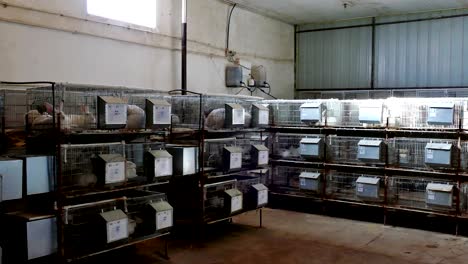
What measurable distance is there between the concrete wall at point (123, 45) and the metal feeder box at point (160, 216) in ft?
5.80

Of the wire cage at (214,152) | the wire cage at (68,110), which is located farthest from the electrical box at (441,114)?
the wire cage at (68,110)

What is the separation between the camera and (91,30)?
5090 mm

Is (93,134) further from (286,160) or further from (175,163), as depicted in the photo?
(286,160)

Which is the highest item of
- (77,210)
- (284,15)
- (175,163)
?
(284,15)

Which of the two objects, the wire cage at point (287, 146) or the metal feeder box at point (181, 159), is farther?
the wire cage at point (287, 146)

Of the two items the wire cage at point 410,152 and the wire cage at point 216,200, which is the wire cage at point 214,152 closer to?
the wire cage at point 216,200

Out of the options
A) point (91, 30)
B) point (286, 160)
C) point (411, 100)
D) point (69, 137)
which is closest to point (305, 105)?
point (286, 160)

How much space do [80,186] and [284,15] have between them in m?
5.61

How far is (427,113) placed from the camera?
5.72 m

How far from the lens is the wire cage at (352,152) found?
5.95 m

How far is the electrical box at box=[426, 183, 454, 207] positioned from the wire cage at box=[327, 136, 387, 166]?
2.26ft

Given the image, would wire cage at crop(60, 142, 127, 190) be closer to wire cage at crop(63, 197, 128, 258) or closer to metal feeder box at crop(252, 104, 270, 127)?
wire cage at crop(63, 197, 128, 258)

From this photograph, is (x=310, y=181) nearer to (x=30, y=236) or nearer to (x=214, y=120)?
(x=214, y=120)

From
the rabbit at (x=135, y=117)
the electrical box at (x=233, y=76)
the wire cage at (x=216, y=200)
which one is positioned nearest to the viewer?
the rabbit at (x=135, y=117)
